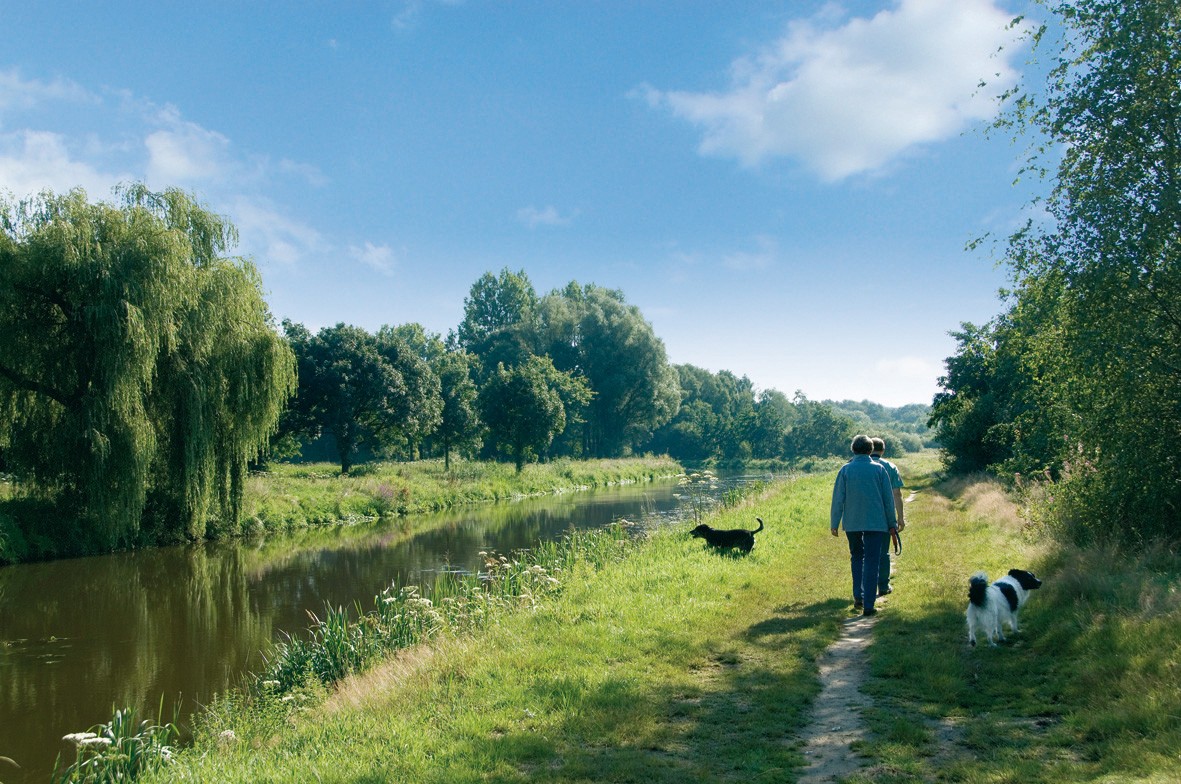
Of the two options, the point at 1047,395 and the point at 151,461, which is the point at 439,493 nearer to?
the point at 151,461

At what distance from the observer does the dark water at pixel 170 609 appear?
8914 mm

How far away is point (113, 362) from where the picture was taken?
1792cm

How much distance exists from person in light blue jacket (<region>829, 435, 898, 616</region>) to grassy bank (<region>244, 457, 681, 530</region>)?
72.9 ft

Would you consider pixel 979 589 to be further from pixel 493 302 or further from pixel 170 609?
pixel 493 302

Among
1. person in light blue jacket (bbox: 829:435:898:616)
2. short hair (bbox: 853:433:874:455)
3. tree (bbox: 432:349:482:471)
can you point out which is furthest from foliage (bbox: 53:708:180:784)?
tree (bbox: 432:349:482:471)

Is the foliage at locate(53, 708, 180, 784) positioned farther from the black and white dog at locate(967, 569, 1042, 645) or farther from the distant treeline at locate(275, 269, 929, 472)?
the distant treeline at locate(275, 269, 929, 472)

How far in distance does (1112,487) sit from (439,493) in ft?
95.6

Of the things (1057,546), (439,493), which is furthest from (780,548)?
(439,493)

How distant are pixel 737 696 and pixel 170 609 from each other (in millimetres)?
12856

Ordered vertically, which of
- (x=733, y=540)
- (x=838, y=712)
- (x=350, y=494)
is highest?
(x=733, y=540)

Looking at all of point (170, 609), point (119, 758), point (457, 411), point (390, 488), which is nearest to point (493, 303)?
point (457, 411)

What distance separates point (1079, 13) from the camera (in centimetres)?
874

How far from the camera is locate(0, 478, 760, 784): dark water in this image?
8914 millimetres

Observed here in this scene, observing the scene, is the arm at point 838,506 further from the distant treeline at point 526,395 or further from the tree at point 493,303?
the tree at point 493,303
